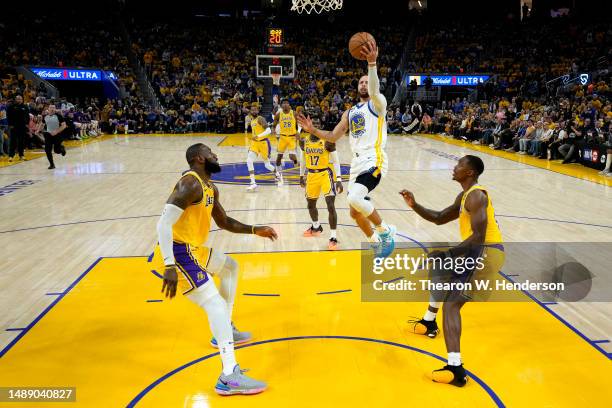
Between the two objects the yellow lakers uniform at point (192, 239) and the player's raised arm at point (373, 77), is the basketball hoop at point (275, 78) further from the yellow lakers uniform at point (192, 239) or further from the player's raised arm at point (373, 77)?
the yellow lakers uniform at point (192, 239)

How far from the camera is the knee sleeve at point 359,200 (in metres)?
5.51

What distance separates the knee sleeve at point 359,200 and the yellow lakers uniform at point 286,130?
686 centimetres

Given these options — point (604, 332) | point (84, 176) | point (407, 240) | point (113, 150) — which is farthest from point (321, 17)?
point (604, 332)

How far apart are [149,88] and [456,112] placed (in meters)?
16.3

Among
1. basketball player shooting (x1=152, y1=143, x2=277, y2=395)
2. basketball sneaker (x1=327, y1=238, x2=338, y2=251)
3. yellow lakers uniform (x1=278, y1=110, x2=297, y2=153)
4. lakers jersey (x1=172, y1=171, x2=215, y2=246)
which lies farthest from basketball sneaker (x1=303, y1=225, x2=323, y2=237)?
yellow lakers uniform (x1=278, y1=110, x2=297, y2=153)

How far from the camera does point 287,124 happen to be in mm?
12320

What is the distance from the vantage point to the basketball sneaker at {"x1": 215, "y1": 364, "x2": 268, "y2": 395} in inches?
146

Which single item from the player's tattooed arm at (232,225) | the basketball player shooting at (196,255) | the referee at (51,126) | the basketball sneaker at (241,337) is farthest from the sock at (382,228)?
the referee at (51,126)

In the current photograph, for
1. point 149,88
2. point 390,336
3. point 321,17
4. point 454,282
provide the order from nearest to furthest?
1. point 454,282
2. point 390,336
3. point 149,88
4. point 321,17

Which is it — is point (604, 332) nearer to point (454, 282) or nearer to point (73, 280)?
point (454, 282)

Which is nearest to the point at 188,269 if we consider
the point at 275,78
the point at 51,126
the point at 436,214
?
the point at 436,214

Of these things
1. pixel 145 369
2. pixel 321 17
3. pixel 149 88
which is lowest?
pixel 145 369

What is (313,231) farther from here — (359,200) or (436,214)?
(436,214)

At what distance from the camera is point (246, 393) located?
3.73m
